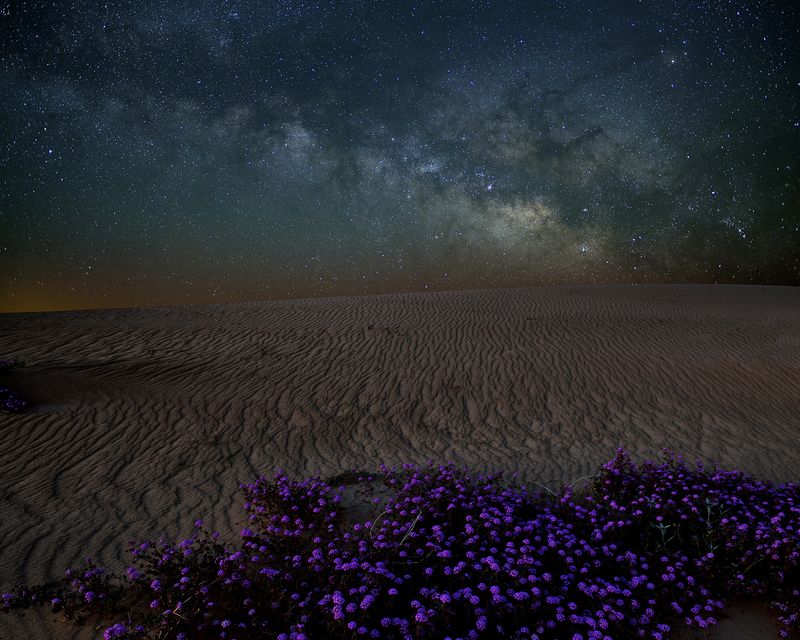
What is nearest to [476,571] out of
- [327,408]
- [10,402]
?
[327,408]

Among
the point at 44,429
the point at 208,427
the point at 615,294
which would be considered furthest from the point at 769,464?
the point at 615,294

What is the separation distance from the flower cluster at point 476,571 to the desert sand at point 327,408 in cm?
Answer: 48

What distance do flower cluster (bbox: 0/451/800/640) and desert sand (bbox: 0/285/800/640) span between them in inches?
18.9

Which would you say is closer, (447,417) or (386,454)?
(386,454)

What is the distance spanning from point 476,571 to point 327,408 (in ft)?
22.8

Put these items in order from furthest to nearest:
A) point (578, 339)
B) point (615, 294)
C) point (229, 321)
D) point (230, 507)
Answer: point (615, 294) → point (229, 321) → point (578, 339) → point (230, 507)

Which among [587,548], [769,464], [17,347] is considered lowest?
[769,464]

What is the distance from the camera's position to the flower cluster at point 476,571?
3.54 meters

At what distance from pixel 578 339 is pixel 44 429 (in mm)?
15485

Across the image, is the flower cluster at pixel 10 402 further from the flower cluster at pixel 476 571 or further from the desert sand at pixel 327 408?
the flower cluster at pixel 476 571

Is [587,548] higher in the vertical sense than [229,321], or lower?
lower

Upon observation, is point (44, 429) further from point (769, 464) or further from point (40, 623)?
point (769, 464)

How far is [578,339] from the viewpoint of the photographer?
16.8m

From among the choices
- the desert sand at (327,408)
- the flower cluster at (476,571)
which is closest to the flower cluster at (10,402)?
the desert sand at (327,408)
